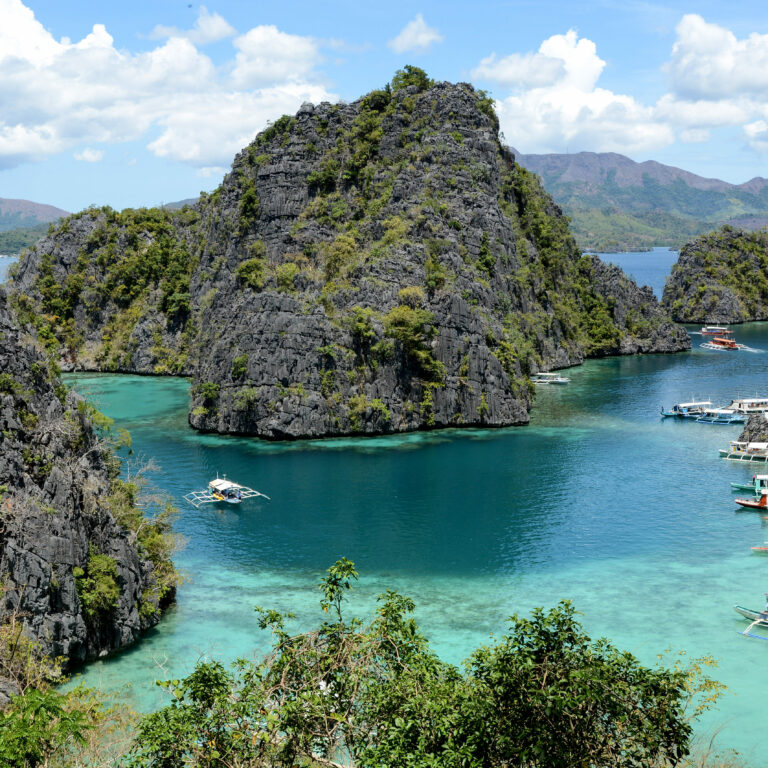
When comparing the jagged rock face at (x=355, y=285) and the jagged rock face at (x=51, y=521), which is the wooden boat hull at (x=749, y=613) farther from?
the jagged rock face at (x=355, y=285)

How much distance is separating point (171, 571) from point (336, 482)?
27.5 meters

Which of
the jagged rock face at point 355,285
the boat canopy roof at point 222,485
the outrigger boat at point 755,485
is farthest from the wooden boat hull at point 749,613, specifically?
the jagged rock face at point 355,285

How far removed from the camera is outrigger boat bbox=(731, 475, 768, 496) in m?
68.5

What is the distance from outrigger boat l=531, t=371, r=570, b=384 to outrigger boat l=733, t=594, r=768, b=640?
77.7m

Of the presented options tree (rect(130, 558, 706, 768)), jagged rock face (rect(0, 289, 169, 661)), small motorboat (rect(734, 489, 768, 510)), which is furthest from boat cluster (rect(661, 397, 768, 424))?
tree (rect(130, 558, 706, 768))

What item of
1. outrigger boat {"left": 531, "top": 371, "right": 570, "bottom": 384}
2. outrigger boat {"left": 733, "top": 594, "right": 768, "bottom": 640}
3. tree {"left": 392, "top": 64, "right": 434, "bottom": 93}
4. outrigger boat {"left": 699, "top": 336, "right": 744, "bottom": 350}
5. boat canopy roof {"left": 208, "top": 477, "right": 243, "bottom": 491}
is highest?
tree {"left": 392, "top": 64, "right": 434, "bottom": 93}

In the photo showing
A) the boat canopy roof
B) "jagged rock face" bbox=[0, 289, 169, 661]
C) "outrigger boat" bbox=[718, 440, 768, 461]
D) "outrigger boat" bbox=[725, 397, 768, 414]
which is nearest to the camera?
"jagged rock face" bbox=[0, 289, 169, 661]

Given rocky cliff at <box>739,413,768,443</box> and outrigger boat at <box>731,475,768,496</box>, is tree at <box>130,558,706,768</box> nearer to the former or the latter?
outrigger boat at <box>731,475,768,496</box>

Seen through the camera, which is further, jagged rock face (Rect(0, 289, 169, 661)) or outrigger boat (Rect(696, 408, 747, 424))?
outrigger boat (Rect(696, 408, 747, 424))

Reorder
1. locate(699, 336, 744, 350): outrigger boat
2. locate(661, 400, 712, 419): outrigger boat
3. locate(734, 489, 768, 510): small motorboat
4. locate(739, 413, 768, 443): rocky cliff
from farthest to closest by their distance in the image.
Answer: locate(699, 336, 744, 350): outrigger boat
locate(661, 400, 712, 419): outrigger boat
locate(739, 413, 768, 443): rocky cliff
locate(734, 489, 768, 510): small motorboat

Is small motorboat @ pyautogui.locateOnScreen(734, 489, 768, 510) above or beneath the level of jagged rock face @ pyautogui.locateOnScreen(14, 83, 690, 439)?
beneath

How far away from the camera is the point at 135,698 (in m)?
36.8

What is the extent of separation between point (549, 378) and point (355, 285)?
129 feet

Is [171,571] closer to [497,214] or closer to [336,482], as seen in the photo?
[336,482]
